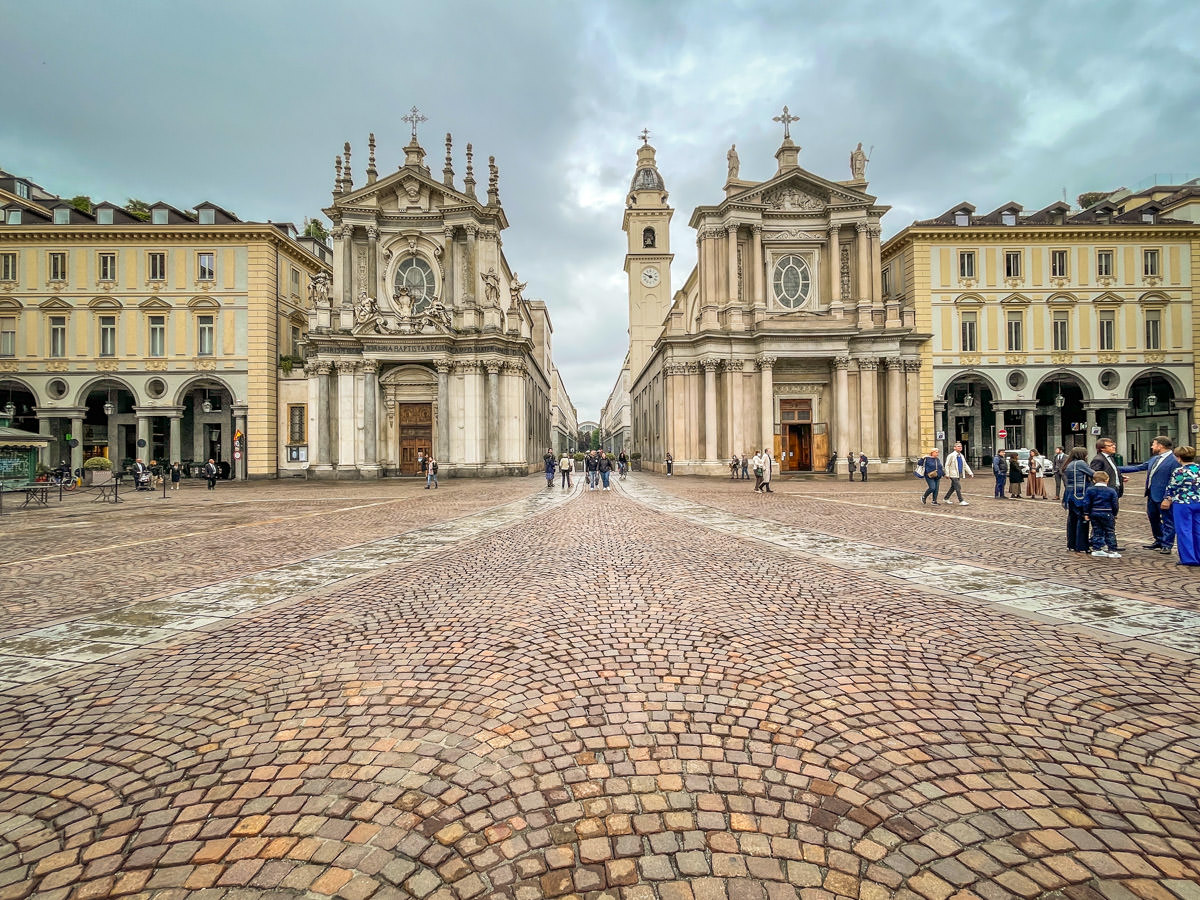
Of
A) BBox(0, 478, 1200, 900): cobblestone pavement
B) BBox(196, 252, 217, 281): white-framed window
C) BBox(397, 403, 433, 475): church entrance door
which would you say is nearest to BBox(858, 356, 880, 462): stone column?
BBox(397, 403, 433, 475): church entrance door

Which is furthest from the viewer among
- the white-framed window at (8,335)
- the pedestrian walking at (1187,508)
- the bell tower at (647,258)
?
the bell tower at (647,258)

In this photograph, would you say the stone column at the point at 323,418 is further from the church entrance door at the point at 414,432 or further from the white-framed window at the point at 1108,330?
the white-framed window at the point at 1108,330

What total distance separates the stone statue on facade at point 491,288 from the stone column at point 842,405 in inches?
866

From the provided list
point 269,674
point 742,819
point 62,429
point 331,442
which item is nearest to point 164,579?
point 269,674

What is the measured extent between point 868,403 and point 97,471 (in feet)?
138

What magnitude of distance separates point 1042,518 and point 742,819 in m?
14.7

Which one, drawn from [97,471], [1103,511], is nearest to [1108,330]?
[1103,511]

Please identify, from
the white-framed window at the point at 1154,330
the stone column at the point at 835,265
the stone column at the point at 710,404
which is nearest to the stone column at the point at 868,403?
the stone column at the point at 835,265

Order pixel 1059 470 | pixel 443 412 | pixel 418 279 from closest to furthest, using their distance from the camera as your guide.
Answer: pixel 1059 470 < pixel 443 412 < pixel 418 279

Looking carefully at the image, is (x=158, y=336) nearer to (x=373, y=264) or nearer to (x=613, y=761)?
(x=373, y=264)

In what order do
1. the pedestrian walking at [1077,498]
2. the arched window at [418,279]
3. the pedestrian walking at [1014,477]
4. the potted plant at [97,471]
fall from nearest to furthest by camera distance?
the pedestrian walking at [1077,498] < the pedestrian walking at [1014,477] < the potted plant at [97,471] < the arched window at [418,279]

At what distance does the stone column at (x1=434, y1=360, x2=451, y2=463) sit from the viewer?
3519 cm

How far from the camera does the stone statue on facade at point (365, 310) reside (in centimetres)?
3509

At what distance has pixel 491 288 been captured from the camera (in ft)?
121
